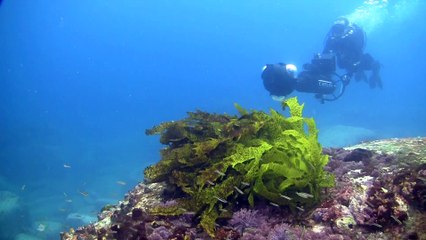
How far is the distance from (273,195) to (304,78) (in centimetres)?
798

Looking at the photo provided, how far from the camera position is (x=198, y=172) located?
488 centimetres

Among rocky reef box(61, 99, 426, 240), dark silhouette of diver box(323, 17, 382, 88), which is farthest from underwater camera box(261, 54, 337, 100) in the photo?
rocky reef box(61, 99, 426, 240)

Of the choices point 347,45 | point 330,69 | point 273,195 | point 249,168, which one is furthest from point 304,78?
point 273,195

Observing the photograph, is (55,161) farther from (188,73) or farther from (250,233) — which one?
(188,73)

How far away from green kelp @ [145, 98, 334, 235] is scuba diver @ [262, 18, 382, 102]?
5462 millimetres

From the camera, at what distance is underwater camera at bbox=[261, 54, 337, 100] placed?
10.6m

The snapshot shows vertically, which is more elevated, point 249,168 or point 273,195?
point 249,168

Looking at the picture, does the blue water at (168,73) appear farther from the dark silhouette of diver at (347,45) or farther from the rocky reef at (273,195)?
the rocky reef at (273,195)

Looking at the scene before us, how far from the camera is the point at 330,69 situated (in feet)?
41.2

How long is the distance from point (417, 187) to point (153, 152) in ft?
143

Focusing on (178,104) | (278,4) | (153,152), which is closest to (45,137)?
(153,152)

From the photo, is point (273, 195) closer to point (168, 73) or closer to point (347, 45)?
point (347, 45)

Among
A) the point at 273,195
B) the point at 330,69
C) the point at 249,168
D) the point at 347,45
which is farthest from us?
the point at 347,45

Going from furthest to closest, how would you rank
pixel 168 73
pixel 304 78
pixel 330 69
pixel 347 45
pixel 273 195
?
pixel 168 73, pixel 347 45, pixel 330 69, pixel 304 78, pixel 273 195
